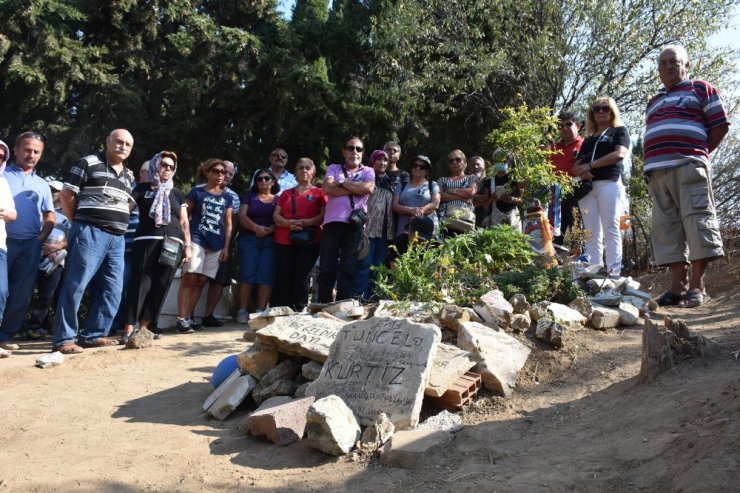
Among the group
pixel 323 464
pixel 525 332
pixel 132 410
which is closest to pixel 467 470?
pixel 323 464

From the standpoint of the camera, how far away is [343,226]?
6070 mm

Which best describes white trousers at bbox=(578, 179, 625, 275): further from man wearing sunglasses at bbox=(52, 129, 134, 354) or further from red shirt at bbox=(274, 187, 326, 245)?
man wearing sunglasses at bbox=(52, 129, 134, 354)

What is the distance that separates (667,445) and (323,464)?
1.57 metres

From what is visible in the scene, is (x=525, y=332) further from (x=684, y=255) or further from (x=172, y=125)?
(x=172, y=125)

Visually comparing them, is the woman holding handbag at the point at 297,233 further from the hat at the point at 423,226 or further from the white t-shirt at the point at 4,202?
the white t-shirt at the point at 4,202

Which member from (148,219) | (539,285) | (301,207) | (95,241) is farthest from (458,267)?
(95,241)

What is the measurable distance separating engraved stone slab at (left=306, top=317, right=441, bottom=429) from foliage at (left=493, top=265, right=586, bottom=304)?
1.26 m

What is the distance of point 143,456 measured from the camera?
11.0 ft

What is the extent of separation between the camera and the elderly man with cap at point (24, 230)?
570 cm

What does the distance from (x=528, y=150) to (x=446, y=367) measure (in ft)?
8.98

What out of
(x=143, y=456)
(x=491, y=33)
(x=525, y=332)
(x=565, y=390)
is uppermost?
(x=491, y=33)

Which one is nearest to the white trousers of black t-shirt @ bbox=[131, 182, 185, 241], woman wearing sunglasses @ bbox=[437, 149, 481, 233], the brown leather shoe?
woman wearing sunglasses @ bbox=[437, 149, 481, 233]

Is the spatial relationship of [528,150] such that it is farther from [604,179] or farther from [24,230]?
[24,230]

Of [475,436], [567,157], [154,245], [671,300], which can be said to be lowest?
A: [475,436]
